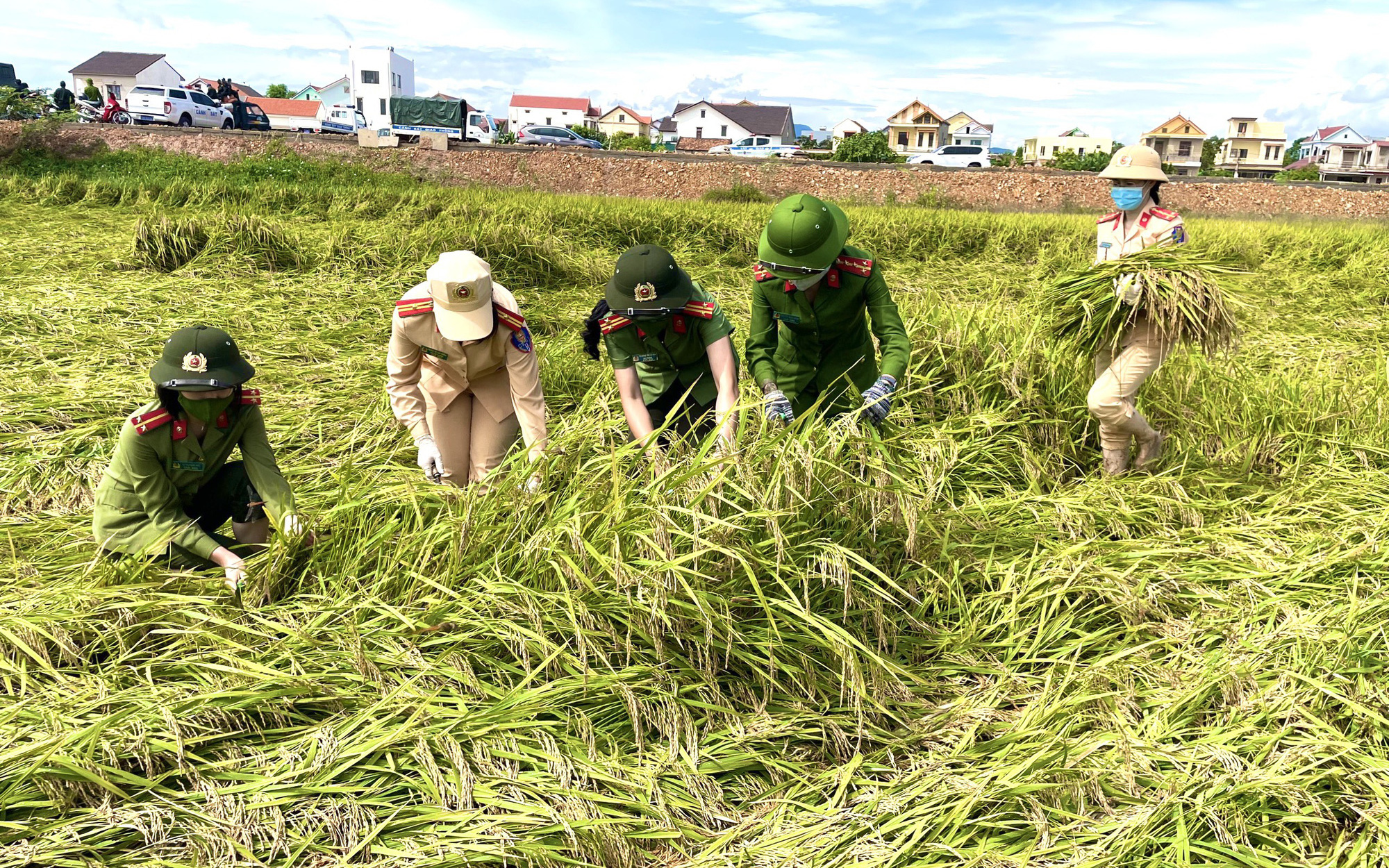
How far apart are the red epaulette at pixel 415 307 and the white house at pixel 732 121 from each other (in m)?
64.4

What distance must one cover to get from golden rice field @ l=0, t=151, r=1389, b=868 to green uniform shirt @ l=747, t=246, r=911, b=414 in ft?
1.05

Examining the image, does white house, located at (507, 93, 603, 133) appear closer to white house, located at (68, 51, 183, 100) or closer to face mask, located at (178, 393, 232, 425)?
white house, located at (68, 51, 183, 100)

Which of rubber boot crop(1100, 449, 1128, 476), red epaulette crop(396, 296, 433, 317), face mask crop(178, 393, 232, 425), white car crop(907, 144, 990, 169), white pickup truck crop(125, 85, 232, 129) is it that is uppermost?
white pickup truck crop(125, 85, 232, 129)

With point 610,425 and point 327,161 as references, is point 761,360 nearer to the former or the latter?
point 610,425

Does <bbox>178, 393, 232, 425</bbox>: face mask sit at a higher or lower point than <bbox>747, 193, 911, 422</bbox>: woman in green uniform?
lower

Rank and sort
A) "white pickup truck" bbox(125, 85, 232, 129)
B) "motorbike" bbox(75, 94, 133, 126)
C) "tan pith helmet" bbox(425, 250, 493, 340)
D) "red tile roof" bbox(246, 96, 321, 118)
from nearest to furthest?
1. "tan pith helmet" bbox(425, 250, 493, 340)
2. "motorbike" bbox(75, 94, 133, 126)
3. "white pickup truck" bbox(125, 85, 232, 129)
4. "red tile roof" bbox(246, 96, 321, 118)

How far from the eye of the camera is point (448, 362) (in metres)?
3.05

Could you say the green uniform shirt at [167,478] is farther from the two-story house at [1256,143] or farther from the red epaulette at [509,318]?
the two-story house at [1256,143]

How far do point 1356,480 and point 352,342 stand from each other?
16.9 feet

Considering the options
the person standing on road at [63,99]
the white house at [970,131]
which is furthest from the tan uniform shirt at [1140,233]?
the white house at [970,131]

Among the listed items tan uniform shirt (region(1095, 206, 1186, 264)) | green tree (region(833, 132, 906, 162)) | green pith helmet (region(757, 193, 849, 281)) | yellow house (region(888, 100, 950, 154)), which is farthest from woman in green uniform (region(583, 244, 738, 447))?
yellow house (region(888, 100, 950, 154))

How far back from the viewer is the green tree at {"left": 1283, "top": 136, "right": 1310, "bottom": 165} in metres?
81.3

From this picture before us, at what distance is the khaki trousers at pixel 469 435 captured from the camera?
321 cm

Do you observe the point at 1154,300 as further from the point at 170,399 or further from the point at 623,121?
the point at 623,121
